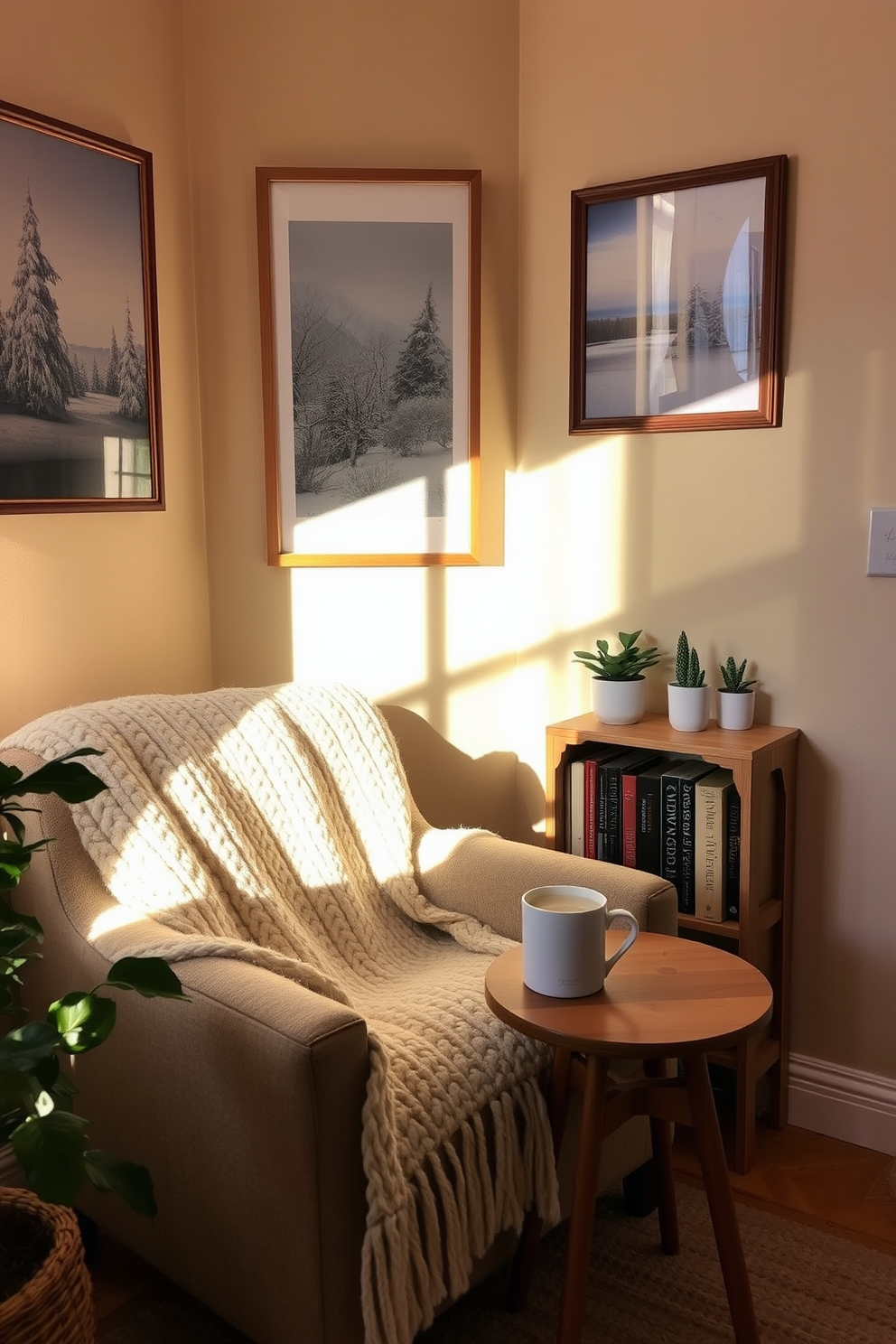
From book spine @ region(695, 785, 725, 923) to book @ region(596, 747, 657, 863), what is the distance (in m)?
0.16

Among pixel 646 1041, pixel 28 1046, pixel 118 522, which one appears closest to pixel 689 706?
pixel 646 1041

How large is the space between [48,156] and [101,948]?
137cm

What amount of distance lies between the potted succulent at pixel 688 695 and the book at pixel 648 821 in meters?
0.11

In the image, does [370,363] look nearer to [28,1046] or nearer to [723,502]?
[723,502]

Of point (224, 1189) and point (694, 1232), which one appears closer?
point (224, 1189)

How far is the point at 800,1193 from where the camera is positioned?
2.06 metres

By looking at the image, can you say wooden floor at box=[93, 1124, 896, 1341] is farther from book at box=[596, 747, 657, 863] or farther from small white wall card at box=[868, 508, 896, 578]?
small white wall card at box=[868, 508, 896, 578]

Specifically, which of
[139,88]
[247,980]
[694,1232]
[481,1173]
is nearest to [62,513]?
[139,88]

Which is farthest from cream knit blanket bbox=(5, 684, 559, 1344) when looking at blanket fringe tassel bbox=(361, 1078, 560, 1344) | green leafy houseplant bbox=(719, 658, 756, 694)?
green leafy houseplant bbox=(719, 658, 756, 694)

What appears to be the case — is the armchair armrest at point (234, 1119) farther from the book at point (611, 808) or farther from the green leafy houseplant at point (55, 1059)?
the book at point (611, 808)

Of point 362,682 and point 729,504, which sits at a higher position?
point 729,504

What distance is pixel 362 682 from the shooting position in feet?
8.33

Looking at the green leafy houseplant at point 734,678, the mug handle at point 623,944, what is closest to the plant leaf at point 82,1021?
the mug handle at point 623,944

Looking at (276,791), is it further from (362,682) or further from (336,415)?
(336,415)
